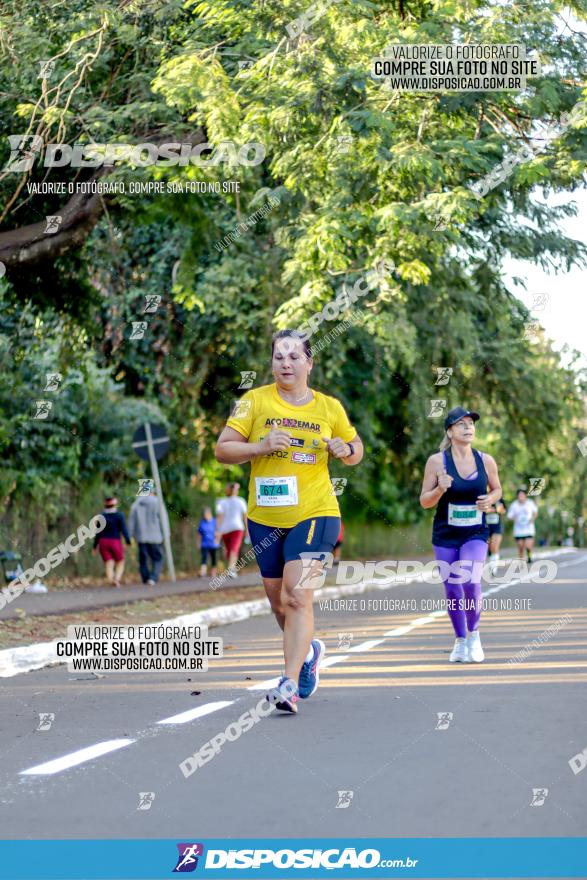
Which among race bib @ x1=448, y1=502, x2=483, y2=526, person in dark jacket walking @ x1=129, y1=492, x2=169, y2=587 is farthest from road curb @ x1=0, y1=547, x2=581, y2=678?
race bib @ x1=448, y1=502, x2=483, y2=526

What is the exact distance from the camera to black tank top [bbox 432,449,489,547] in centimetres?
1152

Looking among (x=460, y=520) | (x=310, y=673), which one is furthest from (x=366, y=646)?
(x=310, y=673)

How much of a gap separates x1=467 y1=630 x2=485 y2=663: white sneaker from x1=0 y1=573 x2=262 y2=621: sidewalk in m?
5.88

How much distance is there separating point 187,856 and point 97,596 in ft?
53.2

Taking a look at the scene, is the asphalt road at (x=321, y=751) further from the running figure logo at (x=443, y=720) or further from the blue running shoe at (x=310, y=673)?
the blue running shoe at (x=310, y=673)

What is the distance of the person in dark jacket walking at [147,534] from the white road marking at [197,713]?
1601cm

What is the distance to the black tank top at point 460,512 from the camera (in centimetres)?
1152

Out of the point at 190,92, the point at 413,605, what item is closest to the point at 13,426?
the point at 413,605

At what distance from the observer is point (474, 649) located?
38.4ft

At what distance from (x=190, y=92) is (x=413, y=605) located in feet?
29.3

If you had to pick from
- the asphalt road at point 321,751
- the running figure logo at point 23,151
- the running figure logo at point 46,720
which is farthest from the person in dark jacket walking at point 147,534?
the running figure logo at point 46,720

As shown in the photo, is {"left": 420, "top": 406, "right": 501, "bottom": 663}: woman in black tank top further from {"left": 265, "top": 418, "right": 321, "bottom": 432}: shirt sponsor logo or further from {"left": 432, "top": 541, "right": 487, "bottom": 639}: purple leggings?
{"left": 265, "top": 418, "right": 321, "bottom": 432}: shirt sponsor logo

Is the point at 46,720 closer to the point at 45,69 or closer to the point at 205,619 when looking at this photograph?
the point at 205,619

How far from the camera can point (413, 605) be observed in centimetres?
2188
